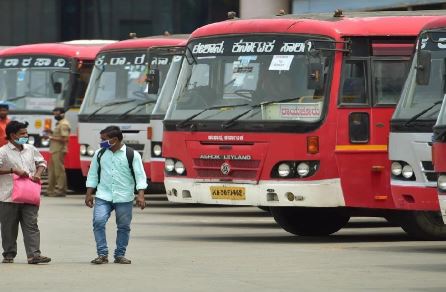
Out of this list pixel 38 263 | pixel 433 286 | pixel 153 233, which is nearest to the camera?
pixel 433 286

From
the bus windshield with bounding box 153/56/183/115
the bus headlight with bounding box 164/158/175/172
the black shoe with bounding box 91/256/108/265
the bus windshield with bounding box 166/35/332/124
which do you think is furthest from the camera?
the bus windshield with bounding box 153/56/183/115

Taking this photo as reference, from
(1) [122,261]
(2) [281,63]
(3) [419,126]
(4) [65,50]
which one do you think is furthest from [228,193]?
(4) [65,50]

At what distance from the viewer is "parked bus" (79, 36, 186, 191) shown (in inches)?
1037

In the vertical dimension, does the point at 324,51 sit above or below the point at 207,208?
above

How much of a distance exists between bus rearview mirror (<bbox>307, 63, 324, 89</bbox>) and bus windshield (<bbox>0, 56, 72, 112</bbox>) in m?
12.3

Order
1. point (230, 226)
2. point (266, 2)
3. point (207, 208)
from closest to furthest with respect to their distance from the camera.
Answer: point (230, 226), point (207, 208), point (266, 2)

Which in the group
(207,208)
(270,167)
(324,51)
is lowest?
(207,208)

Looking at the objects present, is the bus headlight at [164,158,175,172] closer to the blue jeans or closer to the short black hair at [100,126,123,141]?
the blue jeans

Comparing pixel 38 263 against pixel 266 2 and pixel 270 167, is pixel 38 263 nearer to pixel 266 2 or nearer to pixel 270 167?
pixel 270 167

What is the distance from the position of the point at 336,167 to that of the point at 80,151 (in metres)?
10.5

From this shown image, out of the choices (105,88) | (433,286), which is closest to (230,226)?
(105,88)

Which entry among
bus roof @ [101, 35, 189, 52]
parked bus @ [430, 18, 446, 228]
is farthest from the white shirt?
bus roof @ [101, 35, 189, 52]

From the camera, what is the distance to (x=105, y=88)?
27.4 meters

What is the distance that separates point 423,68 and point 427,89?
49 cm
